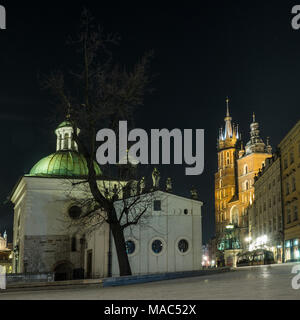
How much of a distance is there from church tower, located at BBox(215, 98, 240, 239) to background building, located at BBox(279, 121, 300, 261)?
74605 mm

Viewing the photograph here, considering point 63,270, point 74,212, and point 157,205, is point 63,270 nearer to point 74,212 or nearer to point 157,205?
point 74,212

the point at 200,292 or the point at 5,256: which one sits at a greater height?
the point at 200,292

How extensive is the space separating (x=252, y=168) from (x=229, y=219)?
65.3ft

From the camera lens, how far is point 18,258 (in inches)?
1886

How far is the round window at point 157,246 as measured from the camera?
128 feet

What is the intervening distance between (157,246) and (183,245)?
2295 mm

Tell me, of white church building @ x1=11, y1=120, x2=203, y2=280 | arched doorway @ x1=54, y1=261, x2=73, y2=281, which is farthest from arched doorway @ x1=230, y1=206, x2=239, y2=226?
arched doorway @ x1=54, y1=261, x2=73, y2=281

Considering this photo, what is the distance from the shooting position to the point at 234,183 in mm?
132500

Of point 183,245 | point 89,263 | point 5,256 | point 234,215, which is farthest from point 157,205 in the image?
point 234,215

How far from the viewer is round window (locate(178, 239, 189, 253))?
39438mm

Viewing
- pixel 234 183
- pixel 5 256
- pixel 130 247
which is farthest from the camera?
pixel 234 183

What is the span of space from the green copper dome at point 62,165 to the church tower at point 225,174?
81014 mm

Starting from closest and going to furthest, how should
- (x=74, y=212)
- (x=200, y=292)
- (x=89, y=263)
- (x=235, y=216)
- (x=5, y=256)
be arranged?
(x=200, y=292)
(x=89, y=263)
(x=74, y=212)
(x=5, y=256)
(x=235, y=216)
